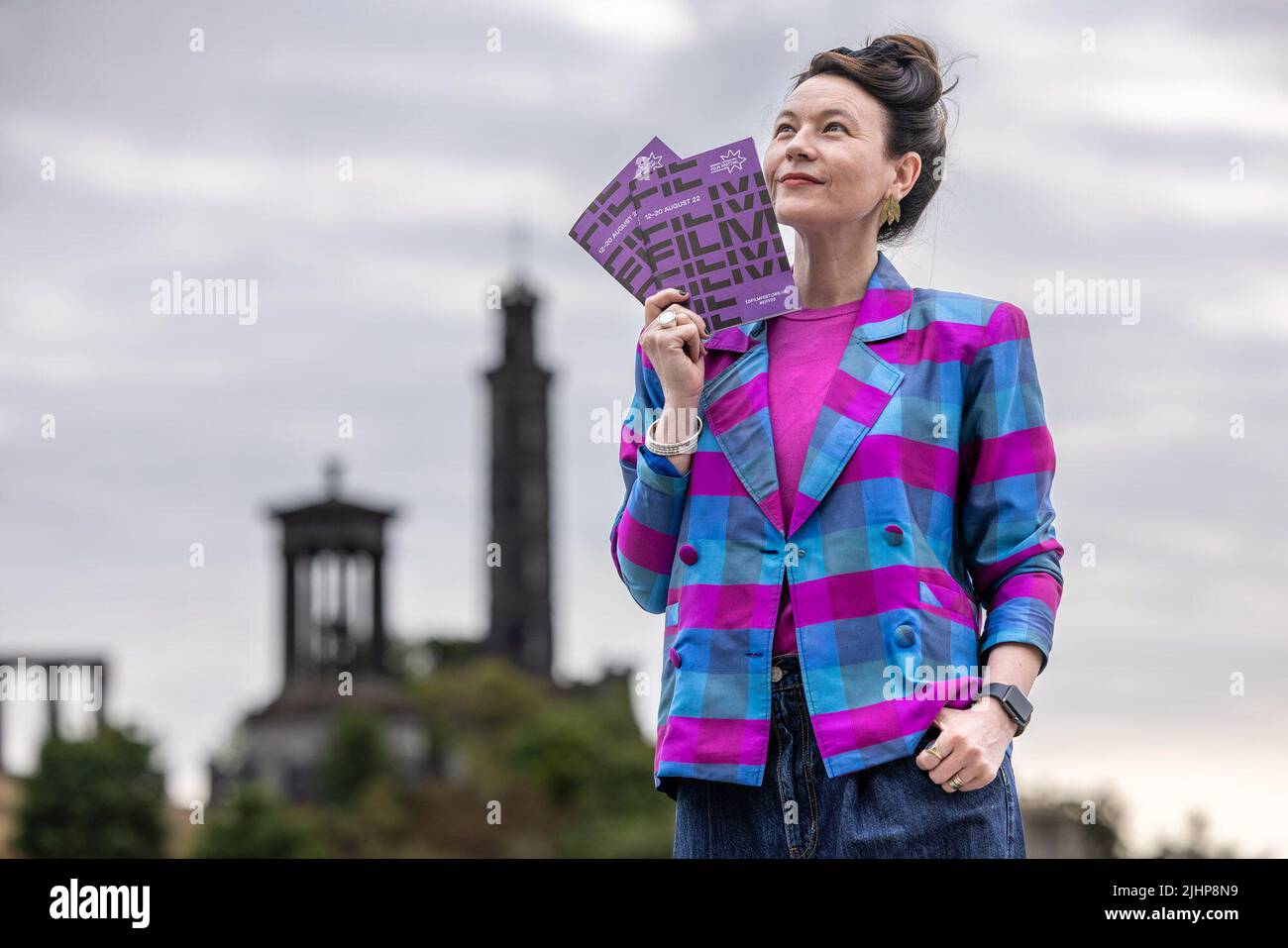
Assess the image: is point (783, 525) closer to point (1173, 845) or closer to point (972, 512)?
point (972, 512)

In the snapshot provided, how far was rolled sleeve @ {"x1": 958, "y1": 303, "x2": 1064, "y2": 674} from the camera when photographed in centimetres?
502

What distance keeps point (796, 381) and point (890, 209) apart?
0.51 meters

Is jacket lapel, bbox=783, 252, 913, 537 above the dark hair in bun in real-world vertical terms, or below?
below

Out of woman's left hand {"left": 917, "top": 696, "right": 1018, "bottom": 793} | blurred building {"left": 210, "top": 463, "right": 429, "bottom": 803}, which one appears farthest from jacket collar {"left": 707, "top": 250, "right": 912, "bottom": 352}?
blurred building {"left": 210, "top": 463, "right": 429, "bottom": 803}

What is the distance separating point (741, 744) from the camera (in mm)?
4895

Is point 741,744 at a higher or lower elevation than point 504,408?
lower

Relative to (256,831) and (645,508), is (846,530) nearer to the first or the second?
(645,508)

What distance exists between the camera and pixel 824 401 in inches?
199

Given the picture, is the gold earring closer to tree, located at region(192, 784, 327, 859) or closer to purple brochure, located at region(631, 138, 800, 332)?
purple brochure, located at region(631, 138, 800, 332)

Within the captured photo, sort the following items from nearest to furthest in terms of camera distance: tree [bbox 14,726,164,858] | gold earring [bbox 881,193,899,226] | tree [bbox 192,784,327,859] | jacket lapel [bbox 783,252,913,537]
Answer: jacket lapel [bbox 783,252,913,537] < gold earring [bbox 881,193,899,226] < tree [bbox 192,784,327,859] < tree [bbox 14,726,164,858]

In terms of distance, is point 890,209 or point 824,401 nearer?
point 824,401

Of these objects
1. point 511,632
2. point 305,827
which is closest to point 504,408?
point 511,632

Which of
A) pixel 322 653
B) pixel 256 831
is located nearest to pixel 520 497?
pixel 322 653

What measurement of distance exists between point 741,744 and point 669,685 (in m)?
0.23
